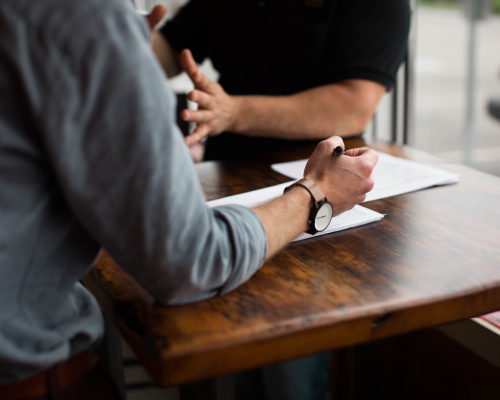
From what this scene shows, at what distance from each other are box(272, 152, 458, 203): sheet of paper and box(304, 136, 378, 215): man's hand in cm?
19

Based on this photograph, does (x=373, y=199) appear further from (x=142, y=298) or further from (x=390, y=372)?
(x=390, y=372)

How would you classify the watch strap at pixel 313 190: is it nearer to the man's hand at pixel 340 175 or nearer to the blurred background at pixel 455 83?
the man's hand at pixel 340 175

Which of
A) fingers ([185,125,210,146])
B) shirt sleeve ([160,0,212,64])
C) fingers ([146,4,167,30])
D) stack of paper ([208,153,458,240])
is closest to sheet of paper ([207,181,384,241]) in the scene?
stack of paper ([208,153,458,240])

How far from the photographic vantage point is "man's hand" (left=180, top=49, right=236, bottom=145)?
49.2 inches

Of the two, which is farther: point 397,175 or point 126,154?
point 397,175

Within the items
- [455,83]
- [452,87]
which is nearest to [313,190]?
[452,87]

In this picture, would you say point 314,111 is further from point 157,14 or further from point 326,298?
point 326,298

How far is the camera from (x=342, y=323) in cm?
67

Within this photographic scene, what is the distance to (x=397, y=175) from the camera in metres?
1.20

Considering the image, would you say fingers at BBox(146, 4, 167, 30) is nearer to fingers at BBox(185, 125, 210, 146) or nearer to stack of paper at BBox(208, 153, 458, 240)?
fingers at BBox(185, 125, 210, 146)

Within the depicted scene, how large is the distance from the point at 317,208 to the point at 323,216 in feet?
0.09

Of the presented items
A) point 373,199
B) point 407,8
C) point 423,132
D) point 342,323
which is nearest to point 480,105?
point 423,132

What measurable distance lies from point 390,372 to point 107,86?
1.44m

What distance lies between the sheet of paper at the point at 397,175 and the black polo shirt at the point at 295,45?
11.6 inches
